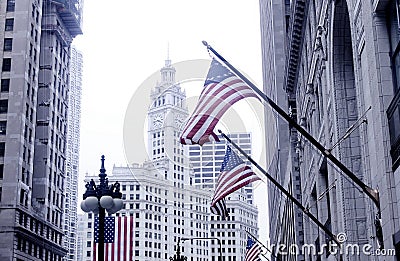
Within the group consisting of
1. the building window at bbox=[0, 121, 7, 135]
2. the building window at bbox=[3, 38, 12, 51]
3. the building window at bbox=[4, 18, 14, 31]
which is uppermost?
the building window at bbox=[4, 18, 14, 31]

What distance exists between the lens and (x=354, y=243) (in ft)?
90.8

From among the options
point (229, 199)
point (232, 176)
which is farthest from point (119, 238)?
point (229, 199)

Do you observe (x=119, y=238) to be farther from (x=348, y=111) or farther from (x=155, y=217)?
(x=155, y=217)

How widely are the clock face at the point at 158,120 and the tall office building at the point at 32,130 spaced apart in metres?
55.3

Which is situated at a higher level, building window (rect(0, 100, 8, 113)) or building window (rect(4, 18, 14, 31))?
building window (rect(4, 18, 14, 31))

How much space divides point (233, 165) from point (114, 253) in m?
10.7

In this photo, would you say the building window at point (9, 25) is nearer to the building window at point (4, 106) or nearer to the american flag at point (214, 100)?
the building window at point (4, 106)

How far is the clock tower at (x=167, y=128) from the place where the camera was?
32.6 meters

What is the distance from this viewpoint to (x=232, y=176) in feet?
97.7

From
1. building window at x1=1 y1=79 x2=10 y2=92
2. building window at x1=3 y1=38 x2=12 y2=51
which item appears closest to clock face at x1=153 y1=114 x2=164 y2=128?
building window at x1=1 y1=79 x2=10 y2=92

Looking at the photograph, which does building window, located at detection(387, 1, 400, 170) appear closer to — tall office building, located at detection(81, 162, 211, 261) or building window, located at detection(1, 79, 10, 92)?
tall office building, located at detection(81, 162, 211, 261)

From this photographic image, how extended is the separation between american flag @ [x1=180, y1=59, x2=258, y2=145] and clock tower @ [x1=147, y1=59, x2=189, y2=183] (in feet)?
27.9

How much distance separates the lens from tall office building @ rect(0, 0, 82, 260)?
8794 cm

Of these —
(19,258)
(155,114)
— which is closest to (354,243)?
(155,114)
